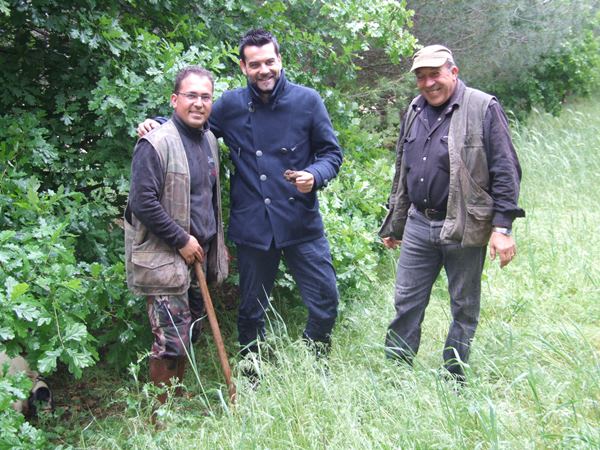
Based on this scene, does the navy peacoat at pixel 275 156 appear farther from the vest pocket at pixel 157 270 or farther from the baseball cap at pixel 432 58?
the baseball cap at pixel 432 58

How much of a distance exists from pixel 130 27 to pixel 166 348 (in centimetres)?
Answer: 245

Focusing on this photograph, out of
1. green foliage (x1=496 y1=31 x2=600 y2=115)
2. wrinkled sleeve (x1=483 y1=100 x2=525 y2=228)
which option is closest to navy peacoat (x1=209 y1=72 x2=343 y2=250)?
wrinkled sleeve (x1=483 y1=100 x2=525 y2=228)

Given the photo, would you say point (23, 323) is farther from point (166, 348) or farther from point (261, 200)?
point (261, 200)

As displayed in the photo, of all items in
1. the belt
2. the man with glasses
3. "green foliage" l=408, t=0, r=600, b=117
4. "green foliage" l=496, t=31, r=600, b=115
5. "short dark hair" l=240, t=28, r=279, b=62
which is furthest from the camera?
"green foliage" l=496, t=31, r=600, b=115

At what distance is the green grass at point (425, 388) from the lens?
2.95m

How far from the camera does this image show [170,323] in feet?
12.3

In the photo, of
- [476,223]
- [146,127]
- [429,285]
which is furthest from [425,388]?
[146,127]

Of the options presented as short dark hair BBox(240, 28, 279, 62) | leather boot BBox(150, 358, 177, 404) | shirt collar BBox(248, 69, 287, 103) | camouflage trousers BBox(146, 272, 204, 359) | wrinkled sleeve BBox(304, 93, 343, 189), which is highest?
short dark hair BBox(240, 28, 279, 62)

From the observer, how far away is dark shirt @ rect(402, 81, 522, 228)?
3.51 metres

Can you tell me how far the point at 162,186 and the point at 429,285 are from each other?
1590mm

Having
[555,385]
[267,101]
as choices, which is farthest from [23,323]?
[555,385]

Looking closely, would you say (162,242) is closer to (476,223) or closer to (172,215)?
(172,215)

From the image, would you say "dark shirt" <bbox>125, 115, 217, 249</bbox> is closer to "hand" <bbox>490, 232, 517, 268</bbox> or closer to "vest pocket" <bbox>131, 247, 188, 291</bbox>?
"vest pocket" <bbox>131, 247, 188, 291</bbox>

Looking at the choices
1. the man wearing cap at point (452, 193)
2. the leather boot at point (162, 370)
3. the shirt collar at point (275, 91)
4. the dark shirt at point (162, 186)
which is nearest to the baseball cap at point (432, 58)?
the man wearing cap at point (452, 193)
